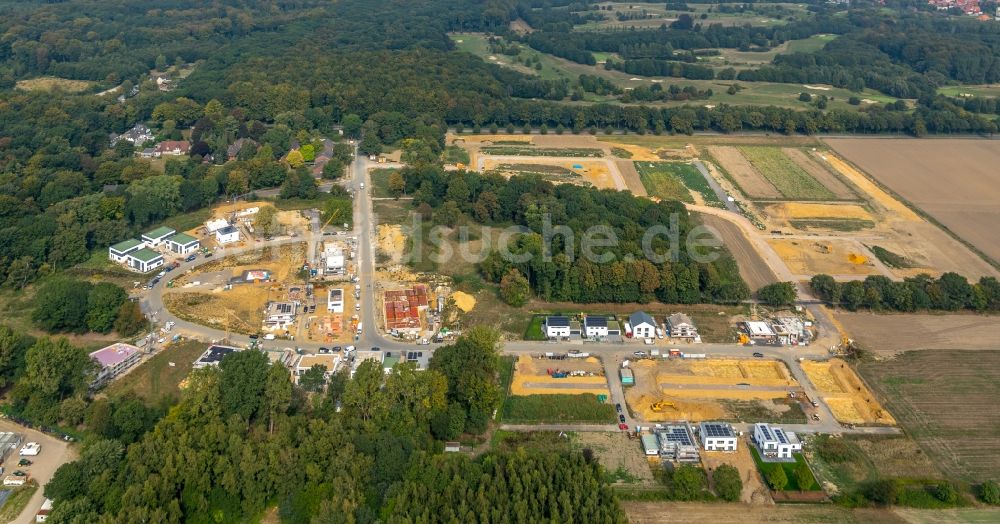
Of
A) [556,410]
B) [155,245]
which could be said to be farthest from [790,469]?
[155,245]

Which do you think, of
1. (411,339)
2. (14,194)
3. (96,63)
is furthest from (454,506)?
(96,63)

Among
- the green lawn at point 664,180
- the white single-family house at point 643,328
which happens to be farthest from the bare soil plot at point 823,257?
the white single-family house at point 643,328

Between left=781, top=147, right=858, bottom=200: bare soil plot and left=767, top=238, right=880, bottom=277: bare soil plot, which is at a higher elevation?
left=781, top=147, right=858, bottom=200: bare soil plot

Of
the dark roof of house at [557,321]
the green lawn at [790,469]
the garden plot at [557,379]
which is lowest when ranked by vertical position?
the green lawn at [790,469]

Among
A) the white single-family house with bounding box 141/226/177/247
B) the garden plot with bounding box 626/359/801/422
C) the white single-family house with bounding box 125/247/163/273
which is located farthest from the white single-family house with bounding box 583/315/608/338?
the white single-family house with bounding box 141/226/177/247

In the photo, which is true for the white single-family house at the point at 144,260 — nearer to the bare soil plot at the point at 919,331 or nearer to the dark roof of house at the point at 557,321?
the dark roof of house at the point at 557,321

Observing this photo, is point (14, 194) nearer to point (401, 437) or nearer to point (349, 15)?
point (401, 437)

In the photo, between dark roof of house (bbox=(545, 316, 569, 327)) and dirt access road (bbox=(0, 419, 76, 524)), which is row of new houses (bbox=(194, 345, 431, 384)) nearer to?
dirt access road (bbox=(0, 419, 76, 524))

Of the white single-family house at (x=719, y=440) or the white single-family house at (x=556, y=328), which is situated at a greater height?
the white single-family house at (x=556, y=328)
